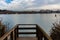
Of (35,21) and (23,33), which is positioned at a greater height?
(35,21)

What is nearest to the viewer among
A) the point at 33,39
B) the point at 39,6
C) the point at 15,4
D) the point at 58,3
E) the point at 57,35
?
the point at 33,39

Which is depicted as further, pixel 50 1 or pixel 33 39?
pixel 50 1

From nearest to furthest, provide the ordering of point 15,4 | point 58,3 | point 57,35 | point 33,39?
point 33,39 < point 57,35 < point 58,3 < point 15,4

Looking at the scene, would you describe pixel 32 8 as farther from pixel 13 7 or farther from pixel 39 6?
pixel 13 7

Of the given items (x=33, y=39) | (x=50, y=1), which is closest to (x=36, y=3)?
(x=50, y=1)

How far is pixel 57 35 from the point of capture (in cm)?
647

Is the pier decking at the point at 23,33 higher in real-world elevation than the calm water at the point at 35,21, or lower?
lower

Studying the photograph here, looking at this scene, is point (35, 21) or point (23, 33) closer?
point (23, 33)

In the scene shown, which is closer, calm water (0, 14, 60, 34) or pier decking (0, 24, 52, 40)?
pier decking (0, 24, 52, 40)

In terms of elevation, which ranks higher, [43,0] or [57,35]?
[43,0]

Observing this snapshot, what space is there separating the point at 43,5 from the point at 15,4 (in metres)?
2.51

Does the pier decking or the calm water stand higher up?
the calm water

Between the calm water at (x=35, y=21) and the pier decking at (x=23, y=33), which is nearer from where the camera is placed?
the pier decking at (x=23, y=33)

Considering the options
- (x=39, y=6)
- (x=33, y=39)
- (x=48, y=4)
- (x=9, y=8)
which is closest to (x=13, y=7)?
(x=9, y=8)
